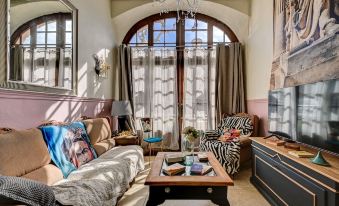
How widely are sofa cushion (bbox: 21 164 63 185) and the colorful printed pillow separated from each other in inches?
4.5

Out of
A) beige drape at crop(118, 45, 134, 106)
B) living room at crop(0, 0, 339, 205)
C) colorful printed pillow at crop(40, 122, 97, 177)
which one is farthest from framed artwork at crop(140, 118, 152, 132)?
colorful printed pillow at crop(40, 122, 97, 177)

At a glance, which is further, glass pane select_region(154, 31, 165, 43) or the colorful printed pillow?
glass pane select_region(154, 31, 165, 43)

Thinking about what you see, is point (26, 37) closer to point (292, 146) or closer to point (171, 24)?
point (292, 146)

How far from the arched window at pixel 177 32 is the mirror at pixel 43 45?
2191 millimetres

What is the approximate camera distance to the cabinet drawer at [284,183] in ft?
5.49

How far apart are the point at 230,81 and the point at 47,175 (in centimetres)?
402

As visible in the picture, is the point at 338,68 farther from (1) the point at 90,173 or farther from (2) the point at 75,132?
(2) the point at 75,132

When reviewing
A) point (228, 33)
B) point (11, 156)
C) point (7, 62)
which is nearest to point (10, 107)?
point (7, 62)

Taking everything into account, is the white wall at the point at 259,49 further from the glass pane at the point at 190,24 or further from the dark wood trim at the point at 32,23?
the dark wood trim at the point at 32,23

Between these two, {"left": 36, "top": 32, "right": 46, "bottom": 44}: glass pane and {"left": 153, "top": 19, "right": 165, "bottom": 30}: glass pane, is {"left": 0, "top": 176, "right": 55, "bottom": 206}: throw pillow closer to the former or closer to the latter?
{"left": 36, "top": 32, "right": 46, "bottom": 44}: glass pane

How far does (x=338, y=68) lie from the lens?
2.04 metres

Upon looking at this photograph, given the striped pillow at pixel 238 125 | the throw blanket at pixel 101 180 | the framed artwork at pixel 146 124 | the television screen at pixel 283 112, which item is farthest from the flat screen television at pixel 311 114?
the framed artwork at pixel 146 124

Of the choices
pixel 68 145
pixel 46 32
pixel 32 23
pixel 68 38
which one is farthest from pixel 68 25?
pixel 68 145

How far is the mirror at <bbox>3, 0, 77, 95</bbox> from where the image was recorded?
2.12 meters
